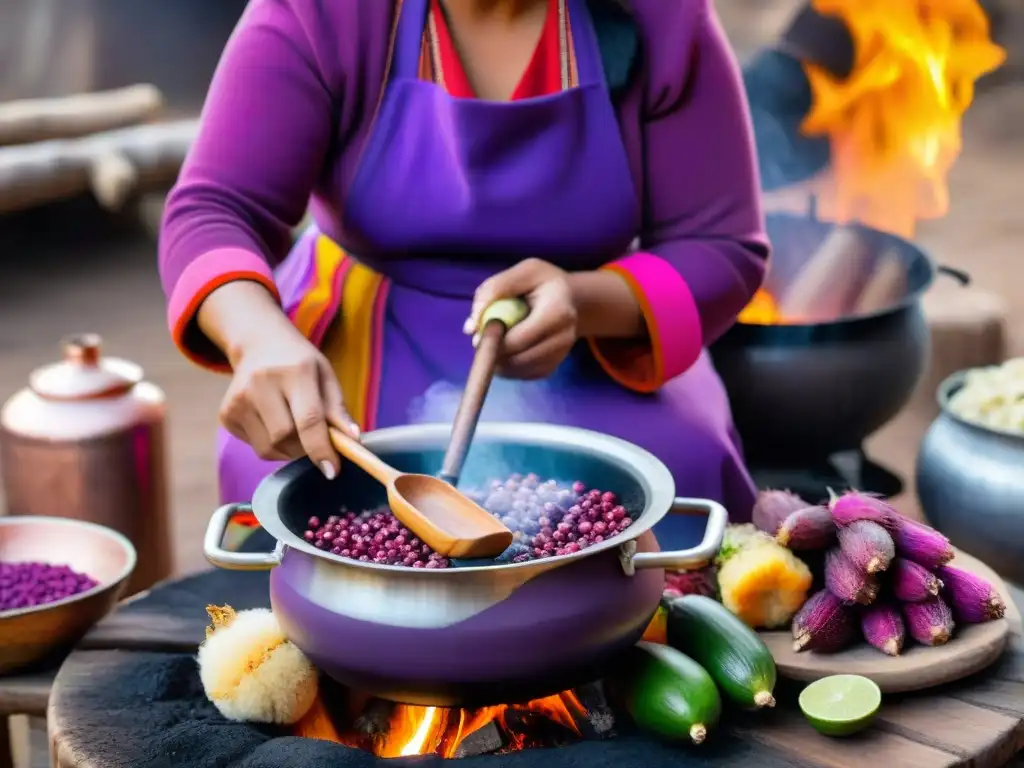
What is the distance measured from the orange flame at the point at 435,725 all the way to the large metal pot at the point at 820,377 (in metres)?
1.32

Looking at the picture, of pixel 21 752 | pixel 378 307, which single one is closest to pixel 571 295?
pixel 378 307

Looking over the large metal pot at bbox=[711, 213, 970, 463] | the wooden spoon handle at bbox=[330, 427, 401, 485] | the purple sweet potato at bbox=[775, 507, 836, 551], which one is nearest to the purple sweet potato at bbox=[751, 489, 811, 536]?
the purple sweet potato at bbox=[775, 507, 836, 551]

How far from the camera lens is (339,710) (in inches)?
63.4

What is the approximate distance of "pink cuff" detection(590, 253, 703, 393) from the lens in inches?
77.8

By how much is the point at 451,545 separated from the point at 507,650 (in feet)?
0.40

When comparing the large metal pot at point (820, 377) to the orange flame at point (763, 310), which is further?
the orange flame at point (763, 310)

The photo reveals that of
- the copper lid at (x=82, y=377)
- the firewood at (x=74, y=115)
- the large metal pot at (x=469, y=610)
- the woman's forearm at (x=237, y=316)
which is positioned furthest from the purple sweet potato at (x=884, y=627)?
the firewood at (x=74, y=115)

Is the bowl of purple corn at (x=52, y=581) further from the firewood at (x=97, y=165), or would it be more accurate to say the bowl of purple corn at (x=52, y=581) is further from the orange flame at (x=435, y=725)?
the firewood at (x=97, y=165)

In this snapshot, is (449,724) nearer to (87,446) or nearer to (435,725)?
(435,725)

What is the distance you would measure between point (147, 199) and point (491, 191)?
5.61 m

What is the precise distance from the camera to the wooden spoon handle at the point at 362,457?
1.48m

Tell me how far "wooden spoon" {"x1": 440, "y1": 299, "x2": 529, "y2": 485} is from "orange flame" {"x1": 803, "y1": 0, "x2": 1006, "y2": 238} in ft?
6.22

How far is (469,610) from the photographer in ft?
4.34

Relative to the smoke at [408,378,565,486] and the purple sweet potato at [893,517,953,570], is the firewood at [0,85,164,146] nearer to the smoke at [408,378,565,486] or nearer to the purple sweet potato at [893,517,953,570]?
the smoke at [408,378,565,486]
